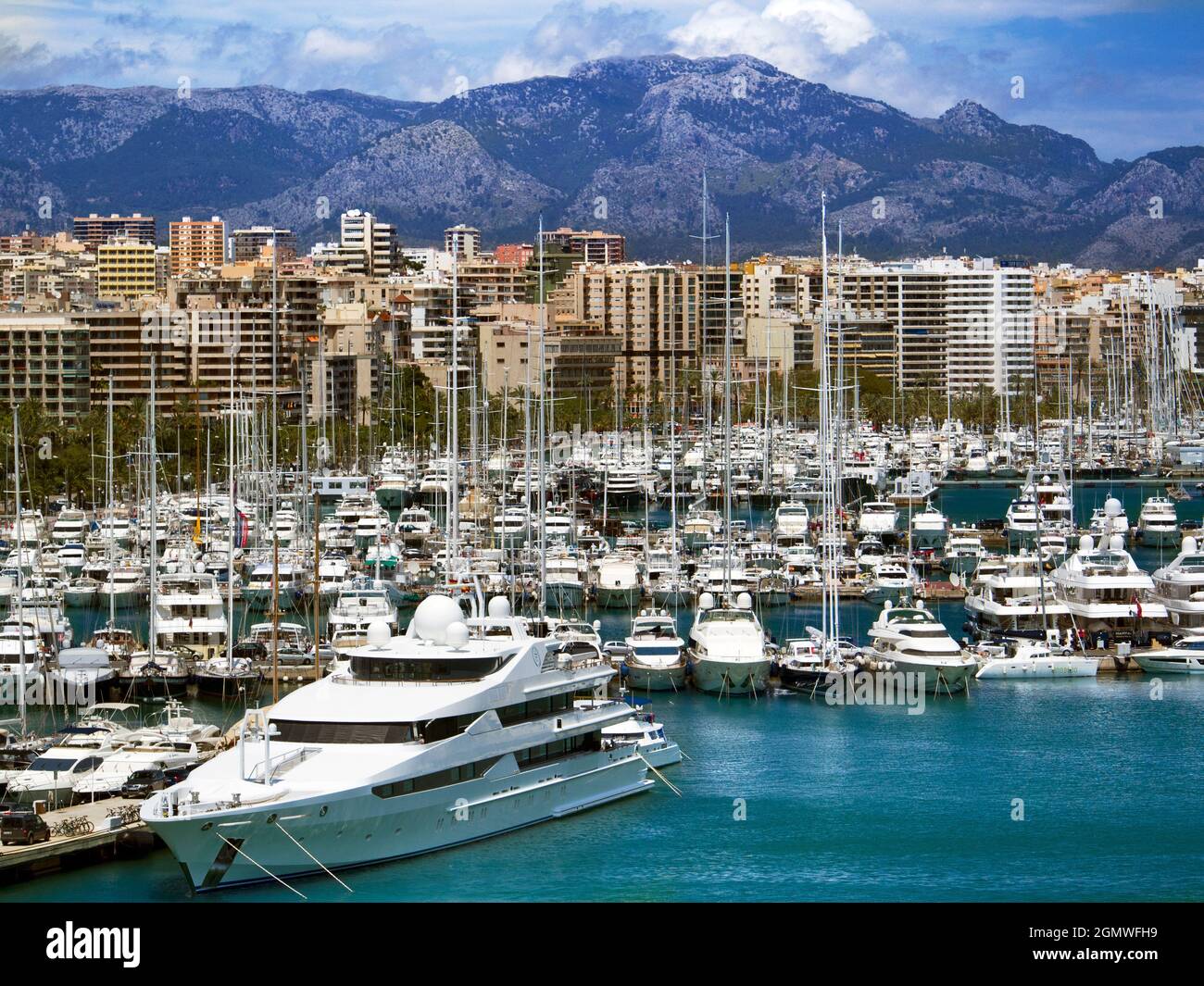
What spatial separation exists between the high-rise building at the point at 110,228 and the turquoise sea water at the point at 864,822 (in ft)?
194

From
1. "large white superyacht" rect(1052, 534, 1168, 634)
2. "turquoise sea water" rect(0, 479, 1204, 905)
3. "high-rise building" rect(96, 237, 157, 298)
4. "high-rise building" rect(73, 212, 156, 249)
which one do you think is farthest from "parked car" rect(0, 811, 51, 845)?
"high-rise building" rect(73, 212, 156, 249)

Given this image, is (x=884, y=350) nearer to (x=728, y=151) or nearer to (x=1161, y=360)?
(x=1161, y=360)

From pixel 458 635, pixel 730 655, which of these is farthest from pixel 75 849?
pixel 730 655

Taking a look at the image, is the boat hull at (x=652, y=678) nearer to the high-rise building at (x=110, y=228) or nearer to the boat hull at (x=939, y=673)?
the boat hull at (x=939, y=673)

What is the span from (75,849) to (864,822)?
3.57 m

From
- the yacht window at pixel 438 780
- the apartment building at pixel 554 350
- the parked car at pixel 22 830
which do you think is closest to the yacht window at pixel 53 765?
the parked car at pixel 22 830

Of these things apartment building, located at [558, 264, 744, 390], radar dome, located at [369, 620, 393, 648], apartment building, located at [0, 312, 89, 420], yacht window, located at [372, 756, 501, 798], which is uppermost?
apartment building, located at [558, 264, 744, 390]

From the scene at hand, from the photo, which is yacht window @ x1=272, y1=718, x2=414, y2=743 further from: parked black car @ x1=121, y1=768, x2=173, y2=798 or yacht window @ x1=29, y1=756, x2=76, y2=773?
yacht window @ x1=29, y1=756, x2=76, y2=773

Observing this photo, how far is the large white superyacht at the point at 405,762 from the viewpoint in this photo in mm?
7586

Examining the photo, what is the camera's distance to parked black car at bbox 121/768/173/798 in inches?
352

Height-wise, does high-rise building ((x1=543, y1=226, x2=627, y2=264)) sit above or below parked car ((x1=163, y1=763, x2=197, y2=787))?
above

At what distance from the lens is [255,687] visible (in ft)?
39.8

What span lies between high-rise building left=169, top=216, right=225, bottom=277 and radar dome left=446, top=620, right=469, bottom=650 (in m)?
57.6
